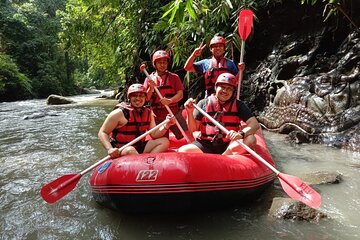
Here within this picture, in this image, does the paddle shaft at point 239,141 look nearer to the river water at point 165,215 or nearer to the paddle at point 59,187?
the river water at point 165,215

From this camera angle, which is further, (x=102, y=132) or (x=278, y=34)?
(x=278, y=34)

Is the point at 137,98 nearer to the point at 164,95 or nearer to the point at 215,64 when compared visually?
the point at 164,95

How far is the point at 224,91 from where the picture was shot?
3471mm

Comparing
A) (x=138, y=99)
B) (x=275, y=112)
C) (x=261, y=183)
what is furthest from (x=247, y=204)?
(x=275, y=112)

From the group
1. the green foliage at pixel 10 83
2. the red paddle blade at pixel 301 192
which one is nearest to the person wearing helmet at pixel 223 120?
the red paddle blade at pixel 301 192

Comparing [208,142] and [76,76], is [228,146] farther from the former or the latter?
[76,76]

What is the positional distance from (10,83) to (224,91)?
1792 cm

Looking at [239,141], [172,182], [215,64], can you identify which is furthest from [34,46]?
[172,182]

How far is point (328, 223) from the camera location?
108 inches

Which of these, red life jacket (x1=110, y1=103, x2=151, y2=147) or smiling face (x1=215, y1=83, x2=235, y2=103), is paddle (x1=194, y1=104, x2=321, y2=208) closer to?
smiling face (x1=215, y1=83, x2=235, y2=103)

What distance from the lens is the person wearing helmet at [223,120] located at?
11.3ft

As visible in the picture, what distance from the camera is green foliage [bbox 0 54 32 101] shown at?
18438mm

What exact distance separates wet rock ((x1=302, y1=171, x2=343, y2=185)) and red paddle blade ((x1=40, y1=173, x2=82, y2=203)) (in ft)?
7.85

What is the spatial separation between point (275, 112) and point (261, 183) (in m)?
3.93
